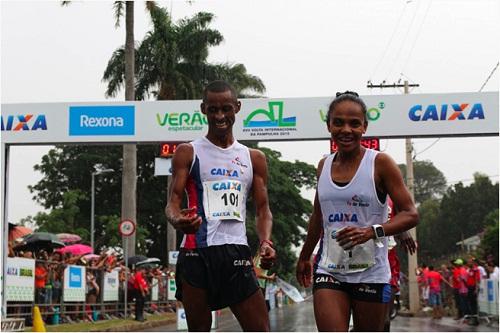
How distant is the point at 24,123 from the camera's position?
54.3 feet

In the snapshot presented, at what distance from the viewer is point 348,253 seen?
4.80m

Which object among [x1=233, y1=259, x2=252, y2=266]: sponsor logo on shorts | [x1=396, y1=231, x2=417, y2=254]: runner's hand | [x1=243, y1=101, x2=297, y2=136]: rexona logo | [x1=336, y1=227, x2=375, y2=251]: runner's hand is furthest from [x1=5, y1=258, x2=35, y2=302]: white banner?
[x1=336, y1=227, x2=375, y2=251]: runner's hand

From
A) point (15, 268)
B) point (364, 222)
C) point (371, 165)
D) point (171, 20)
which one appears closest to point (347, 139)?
point (371, 165)

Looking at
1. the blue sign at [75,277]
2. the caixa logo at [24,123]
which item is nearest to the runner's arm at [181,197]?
the caixa logo at [24,123]

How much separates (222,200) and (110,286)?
1845 centimetres

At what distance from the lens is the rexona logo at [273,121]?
1602 centimetres

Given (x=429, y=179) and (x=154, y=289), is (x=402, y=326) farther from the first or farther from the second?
(x=429, y=179)

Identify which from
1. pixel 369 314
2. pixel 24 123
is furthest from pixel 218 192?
pixel 24 123

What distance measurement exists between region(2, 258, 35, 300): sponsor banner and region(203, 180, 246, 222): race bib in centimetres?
1189

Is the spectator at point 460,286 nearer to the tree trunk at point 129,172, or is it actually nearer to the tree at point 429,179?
the tree trunk at point 129,172

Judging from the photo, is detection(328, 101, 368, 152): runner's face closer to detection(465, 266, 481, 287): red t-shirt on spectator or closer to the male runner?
the male runner

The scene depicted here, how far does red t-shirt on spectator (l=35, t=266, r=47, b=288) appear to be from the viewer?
17.4 meters

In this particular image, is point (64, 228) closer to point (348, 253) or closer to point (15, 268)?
point (15, 268)

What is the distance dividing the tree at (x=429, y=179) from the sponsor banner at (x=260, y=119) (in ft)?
373
